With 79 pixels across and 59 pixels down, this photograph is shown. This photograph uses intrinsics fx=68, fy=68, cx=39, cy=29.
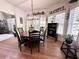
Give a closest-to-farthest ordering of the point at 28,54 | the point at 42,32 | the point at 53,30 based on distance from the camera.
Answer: the point at 28,54 < the point at 42,32 < the point at 53,30

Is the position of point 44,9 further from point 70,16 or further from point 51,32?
point 70,16

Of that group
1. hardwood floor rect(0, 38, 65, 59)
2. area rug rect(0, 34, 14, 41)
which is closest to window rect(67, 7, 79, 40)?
hardwood floor rect(0, 38, 65, 59)

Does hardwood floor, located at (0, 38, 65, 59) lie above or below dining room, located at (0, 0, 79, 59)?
below

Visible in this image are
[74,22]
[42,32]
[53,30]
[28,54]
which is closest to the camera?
[28,54]

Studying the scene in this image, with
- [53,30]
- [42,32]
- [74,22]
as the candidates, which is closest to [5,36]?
[42,32]

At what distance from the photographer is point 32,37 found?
2.97m

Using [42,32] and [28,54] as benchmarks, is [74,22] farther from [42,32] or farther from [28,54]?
[28,54]

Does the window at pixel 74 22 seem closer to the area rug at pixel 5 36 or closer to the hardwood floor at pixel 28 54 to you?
the hardwood floor at pixel 28 54

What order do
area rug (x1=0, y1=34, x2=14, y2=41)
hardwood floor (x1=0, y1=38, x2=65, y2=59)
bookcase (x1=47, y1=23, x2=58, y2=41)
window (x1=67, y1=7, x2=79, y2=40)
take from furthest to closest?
bookcase (x1=47, y1=23, x2=58, y2=41)
area rug (x1=0, y1=34, x2=14, y2=41)
window (x1=67, y1=7, x2=79, y2=40)
hardwood floor (x1=0, y1=38, x2=65, y2=59)

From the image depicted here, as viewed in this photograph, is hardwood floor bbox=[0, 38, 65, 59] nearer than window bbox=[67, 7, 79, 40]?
Yes

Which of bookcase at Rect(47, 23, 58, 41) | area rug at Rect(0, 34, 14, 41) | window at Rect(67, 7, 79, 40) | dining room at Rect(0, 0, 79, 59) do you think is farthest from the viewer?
bookcase at Rect(47, 23, 58, 41)

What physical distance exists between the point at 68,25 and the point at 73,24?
1.07 feet

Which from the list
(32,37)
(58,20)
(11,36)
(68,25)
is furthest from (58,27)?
(11,36)

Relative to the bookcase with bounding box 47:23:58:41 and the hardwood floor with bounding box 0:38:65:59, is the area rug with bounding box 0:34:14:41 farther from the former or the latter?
the bookcase with bounding box 47:23:58:41
